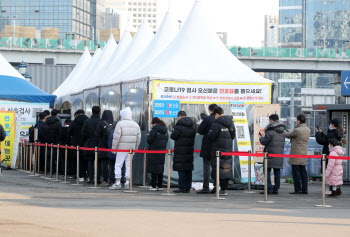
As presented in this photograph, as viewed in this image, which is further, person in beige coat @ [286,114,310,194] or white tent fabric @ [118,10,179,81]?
white tent fabric @ [118,10,179,81]

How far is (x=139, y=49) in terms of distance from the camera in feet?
81.6

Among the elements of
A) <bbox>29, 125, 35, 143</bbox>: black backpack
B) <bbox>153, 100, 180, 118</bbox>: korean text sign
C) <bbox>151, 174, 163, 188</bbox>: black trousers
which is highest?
<bbox>153, 100, 180, 118</bbox>: korean text sign

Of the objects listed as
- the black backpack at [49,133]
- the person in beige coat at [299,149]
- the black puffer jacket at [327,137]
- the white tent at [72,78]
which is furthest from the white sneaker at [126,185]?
the white tent at [72,78]

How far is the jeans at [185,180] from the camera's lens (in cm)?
1648

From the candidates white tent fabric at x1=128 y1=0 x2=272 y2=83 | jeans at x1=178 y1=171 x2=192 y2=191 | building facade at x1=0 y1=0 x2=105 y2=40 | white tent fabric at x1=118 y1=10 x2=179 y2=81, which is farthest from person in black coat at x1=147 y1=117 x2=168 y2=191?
building facade at x1=0 y1=0 x2=105 y2=40

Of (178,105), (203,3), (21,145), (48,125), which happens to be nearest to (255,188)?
(178,105)

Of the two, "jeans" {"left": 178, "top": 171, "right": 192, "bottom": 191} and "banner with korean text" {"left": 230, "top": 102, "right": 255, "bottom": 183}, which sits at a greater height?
"banner with korean text" {"left": 230, "top": 102, "right": 255, "bottom": 183}

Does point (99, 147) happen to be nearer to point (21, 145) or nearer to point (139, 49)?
point (139, 49)

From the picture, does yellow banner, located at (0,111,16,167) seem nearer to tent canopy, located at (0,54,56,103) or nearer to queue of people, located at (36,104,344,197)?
tent canopy, located at (0,54,56,103)

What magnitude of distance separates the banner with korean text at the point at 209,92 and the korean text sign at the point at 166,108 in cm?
13

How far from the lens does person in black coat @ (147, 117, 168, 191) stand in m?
16.7

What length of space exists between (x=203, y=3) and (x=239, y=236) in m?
12.2

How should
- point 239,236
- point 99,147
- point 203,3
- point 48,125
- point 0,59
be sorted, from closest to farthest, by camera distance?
point 239,236 → point 99,147 → point 203,3 → point 48,125 → point 0,59

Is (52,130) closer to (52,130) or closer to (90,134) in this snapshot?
(52,130)
